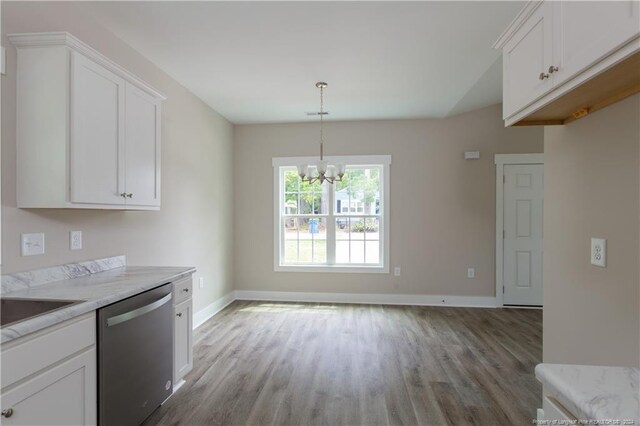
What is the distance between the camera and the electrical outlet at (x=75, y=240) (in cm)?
213

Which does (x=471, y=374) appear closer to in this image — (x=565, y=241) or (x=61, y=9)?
(x=565, y=241)

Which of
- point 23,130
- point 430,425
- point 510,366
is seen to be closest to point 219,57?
point 23,130

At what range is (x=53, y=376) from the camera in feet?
4.39

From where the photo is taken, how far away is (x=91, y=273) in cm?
226

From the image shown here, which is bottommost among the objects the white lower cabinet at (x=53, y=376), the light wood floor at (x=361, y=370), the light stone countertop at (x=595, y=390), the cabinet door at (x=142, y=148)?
the light wood floor at (x=361, y=370)

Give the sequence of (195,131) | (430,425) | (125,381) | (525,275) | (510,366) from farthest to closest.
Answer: (525,275) < (195,131) < (510,366) < (430,425) < (125,381)

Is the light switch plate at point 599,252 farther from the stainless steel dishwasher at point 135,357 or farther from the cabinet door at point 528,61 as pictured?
the stainless steel dishwasher at point 135,357

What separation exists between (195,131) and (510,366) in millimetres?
4074

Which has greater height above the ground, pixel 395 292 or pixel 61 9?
pixel 61 9

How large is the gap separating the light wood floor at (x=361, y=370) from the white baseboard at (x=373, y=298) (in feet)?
1.28

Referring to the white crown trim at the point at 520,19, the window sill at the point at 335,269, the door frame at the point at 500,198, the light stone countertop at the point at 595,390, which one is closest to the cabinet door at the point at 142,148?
the white crown trim at the point at 520,19

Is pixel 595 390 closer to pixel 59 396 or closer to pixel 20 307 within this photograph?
pixel 59 396

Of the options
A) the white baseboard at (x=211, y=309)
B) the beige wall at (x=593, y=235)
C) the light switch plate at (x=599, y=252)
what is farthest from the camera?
the white baseboard at (x=211, y=309)

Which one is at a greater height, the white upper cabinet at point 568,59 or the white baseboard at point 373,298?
the white upper cabinet at point 568,59
